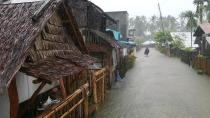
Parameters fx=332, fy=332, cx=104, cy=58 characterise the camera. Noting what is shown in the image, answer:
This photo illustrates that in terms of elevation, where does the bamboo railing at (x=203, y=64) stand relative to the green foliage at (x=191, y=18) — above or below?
below

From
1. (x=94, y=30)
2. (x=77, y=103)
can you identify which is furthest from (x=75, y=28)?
(x=94, y=30)

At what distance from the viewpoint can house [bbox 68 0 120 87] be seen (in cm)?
1686

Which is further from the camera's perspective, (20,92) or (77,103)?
(77,103)

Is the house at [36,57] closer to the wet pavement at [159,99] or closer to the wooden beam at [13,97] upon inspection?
the wooden beam at [13,97]

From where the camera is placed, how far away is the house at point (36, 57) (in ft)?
22.9

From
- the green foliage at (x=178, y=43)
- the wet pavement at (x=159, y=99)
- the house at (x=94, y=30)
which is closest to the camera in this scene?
the wet pavement at (x=159, y=99)

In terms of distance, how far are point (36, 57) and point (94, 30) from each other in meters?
10.9

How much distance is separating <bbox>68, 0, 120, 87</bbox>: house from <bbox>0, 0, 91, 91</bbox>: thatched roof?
587 cm

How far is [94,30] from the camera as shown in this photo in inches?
A: 749

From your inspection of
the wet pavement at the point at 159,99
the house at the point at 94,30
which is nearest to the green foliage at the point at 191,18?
the wet pavement at the point at 159,99

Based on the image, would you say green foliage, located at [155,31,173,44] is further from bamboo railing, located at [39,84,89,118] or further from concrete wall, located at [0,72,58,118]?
concrete wall, located at [0,72,58,118]

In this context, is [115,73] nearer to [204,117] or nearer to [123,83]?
[123,83]

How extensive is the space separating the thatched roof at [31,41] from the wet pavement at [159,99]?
199 inches

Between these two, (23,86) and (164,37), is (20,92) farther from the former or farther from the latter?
(164,37)
